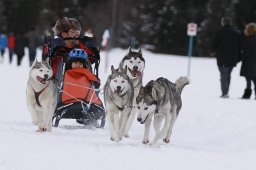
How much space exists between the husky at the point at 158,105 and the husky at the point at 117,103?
0.35 m

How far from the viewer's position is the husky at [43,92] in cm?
679

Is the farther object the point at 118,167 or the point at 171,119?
the point at 171,119

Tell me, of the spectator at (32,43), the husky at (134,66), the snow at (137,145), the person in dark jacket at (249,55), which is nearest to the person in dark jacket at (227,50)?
the person in dark jacket at (249,55)

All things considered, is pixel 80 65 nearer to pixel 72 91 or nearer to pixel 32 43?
pixel 72 91

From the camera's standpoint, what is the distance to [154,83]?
6133mm

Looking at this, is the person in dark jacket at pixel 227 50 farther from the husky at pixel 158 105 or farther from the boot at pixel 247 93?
the husky at pixel 158 105

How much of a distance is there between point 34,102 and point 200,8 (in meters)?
36.7

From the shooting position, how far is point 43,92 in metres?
6.84

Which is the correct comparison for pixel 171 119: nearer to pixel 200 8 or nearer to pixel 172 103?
pixel 172 103

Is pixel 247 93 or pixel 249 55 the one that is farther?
pixel 247 93

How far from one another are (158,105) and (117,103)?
1.84 feet

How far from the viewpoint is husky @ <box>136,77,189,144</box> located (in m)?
5.96

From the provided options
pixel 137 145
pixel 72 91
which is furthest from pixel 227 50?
pixel 137 145

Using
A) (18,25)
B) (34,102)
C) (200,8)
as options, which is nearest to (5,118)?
(34,102)
